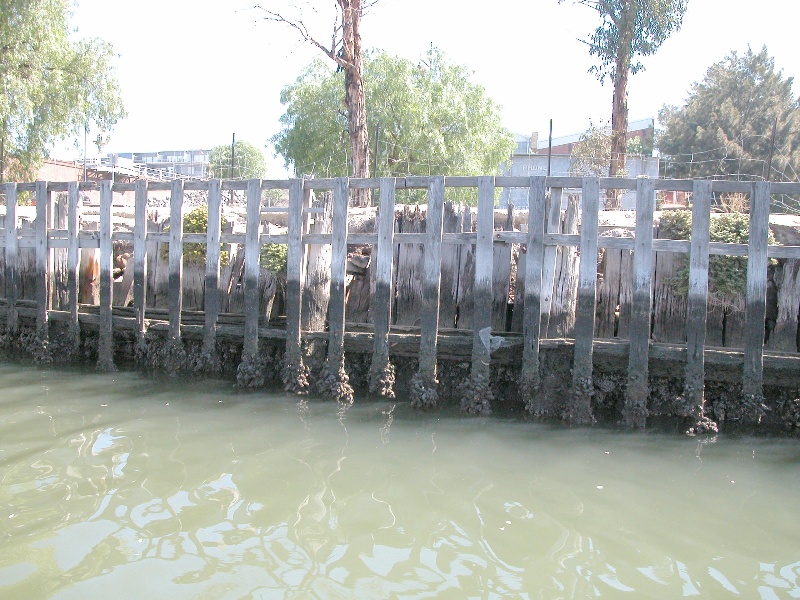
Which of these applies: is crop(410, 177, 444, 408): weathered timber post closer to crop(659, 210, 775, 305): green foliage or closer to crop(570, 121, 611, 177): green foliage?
crop(659, 210, 775, 305): green foliage

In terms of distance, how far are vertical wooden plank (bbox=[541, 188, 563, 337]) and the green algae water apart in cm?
137

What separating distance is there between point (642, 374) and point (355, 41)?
966 centimetres

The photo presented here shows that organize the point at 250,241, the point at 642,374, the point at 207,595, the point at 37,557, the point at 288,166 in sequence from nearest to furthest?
1. the point at 207,595
2. the point at 37,557
3. the point at 642,374
4. the point at 250,241
5. the point at 288,166

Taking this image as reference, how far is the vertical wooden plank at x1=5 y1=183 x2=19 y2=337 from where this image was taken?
11930 mm

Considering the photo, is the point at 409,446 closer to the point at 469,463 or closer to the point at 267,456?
the point at 469,463

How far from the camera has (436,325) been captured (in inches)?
354

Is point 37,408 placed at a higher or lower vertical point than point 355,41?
lower

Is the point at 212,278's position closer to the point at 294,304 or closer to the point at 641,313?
the point at 294,304

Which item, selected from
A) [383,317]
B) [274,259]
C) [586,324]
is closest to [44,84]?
[274,259]

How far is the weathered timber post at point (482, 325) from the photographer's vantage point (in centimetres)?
886

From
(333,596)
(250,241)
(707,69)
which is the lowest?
(333,596)

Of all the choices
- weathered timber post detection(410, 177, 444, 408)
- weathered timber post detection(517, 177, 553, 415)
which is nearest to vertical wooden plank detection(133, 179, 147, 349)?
weathered timber post detection(410, 177, 444, 408)

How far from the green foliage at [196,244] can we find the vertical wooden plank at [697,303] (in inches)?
258

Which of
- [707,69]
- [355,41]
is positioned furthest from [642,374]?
[707,69]
